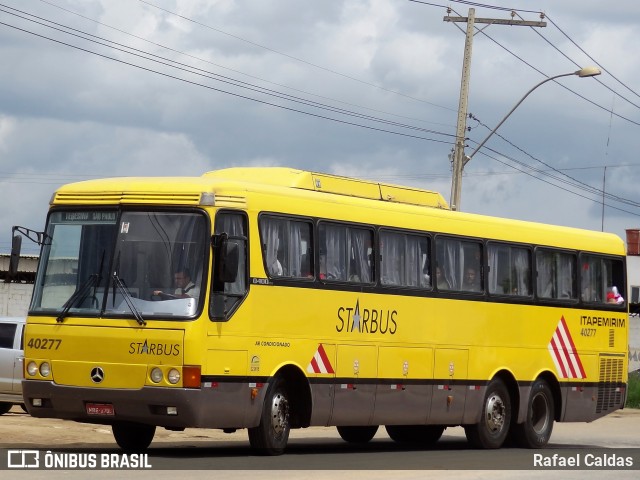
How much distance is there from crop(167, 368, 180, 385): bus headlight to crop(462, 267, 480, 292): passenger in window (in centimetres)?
643

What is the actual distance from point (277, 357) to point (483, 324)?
5015 mm

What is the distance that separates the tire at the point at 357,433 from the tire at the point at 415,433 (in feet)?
1.65

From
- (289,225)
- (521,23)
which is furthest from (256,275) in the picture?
(521,23)

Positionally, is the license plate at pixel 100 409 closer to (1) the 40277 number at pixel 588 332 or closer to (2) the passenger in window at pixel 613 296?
(1) the 40277 number at pixel 588 332

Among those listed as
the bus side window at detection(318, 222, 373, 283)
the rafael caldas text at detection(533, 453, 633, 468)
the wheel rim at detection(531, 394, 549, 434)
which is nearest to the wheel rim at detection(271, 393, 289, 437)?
the bus side window at detection(318, 222, 373, 283)

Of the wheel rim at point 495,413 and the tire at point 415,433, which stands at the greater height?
the wheel rim at point 495,413

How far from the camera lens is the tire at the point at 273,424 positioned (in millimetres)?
17953

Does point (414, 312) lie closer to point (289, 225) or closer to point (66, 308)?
point (289, 225)

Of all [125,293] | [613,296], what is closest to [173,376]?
[125,293]

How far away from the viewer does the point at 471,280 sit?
72.8 ft

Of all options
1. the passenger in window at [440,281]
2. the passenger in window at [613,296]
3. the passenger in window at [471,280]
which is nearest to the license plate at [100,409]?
the passenger in window at [440,281]

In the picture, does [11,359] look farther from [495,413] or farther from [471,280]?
[495,413]

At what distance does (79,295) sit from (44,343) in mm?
705

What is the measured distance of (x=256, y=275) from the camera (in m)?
17.9
